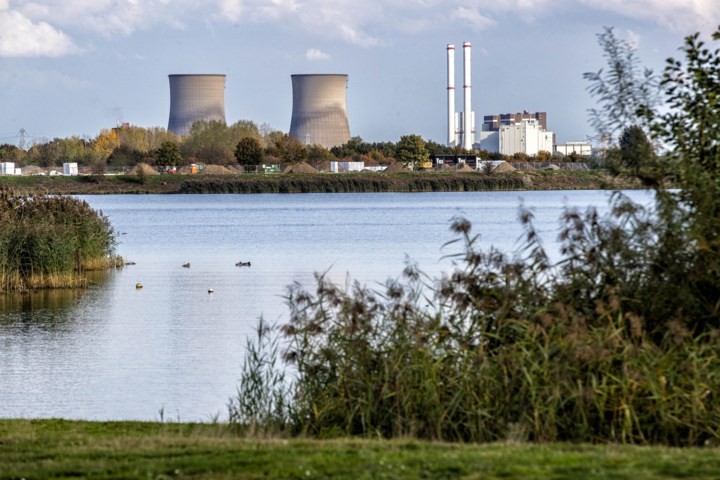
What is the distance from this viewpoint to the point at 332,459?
21.2ft

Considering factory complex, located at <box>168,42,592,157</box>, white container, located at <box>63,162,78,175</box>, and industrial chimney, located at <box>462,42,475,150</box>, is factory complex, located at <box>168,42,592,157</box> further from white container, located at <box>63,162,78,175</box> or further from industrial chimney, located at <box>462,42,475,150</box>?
industrial chimney, located at <box>462,42,475,150</box>

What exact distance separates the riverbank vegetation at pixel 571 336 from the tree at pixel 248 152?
88.0 m

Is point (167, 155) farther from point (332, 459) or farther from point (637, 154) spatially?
point (332, 459)

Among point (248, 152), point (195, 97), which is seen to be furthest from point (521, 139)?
point (195, 97)

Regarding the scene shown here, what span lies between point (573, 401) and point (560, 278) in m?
1.51

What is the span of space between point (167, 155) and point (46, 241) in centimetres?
7443

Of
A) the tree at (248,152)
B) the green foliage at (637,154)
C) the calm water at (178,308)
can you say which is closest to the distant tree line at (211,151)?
the tree at (248,152)

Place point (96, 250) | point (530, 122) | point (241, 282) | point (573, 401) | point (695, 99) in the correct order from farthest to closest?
point (530, 122), point (96, 250), point (241, 282), point (695, 99), point (573, 401)

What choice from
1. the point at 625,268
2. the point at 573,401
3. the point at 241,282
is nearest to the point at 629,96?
the point at 625,268

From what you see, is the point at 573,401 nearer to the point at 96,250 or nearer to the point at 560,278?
the point at 560,278

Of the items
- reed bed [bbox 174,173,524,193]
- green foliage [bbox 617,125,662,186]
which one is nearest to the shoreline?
reed bed [bbox 174,173,524,193]

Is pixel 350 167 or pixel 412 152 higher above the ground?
pixel 412 152

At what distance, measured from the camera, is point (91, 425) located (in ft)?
30.2

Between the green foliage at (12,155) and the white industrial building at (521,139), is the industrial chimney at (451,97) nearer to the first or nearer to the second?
the white industrial building at (521,139)
